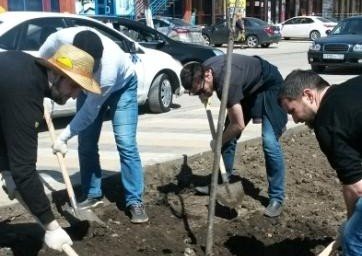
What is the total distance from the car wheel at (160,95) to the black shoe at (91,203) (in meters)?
4.97

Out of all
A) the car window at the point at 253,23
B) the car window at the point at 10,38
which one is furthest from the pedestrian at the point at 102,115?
the car window at the point at 253,23

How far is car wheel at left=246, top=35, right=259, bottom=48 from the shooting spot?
1225 inches

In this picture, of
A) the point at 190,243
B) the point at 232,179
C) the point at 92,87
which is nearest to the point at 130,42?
the point at 232,179

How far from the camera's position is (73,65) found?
352cm

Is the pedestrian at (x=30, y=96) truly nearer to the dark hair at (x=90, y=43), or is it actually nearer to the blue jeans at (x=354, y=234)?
the dark hair at (x=90, y=43)

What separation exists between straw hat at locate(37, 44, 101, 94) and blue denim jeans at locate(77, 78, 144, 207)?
1422 millimetres

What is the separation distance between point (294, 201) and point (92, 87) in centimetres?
300

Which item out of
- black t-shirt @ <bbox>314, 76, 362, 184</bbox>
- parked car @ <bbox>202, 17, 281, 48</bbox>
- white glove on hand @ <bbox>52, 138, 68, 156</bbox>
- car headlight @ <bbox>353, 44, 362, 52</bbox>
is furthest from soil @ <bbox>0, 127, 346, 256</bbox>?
parked car @ <bbox>202, 17, 281, 48</bbox>

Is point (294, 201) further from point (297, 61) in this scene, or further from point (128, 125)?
point (297, 61)

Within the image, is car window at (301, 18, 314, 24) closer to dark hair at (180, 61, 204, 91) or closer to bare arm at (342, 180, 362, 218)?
dark hair at (180, 61, 204, 91)

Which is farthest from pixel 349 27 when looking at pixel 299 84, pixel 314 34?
pixel 314 34

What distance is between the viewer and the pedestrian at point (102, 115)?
14.8 ft

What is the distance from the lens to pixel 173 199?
19.7 feet

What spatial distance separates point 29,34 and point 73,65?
5.29 m
